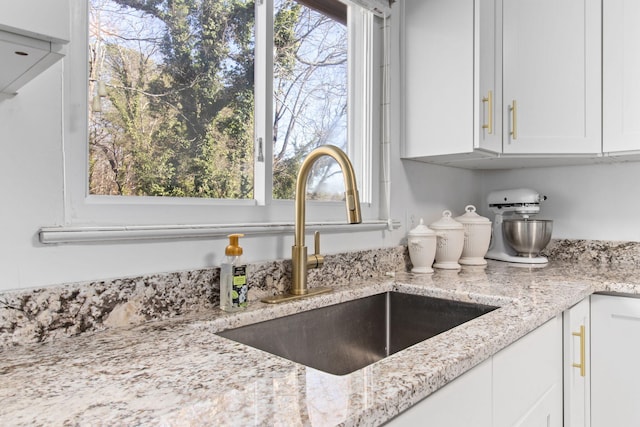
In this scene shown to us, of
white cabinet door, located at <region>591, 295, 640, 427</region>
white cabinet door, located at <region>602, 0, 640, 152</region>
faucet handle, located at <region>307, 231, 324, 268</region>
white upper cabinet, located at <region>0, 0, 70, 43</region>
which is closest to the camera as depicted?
white upper cabinet, located at <region>0, 0, 70, 43</region>

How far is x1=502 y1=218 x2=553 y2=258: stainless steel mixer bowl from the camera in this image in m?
1.90

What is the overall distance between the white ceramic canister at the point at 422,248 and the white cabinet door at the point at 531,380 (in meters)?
0.52

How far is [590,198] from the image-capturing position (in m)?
2.05

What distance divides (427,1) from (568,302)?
1.24 m

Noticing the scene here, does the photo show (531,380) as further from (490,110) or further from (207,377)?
(490,110)

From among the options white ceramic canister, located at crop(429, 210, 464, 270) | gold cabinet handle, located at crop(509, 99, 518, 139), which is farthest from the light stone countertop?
gold cabinet handle, located at crop(509, 99, 518, 139)

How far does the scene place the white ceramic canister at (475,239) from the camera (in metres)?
1.86

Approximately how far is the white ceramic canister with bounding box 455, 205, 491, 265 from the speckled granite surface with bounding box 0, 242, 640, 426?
82 centimetres

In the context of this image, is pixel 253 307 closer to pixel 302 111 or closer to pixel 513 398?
pixel 513 398

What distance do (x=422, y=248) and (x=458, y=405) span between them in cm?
92

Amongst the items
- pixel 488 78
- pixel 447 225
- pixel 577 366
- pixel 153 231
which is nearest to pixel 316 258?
pixel 153 231

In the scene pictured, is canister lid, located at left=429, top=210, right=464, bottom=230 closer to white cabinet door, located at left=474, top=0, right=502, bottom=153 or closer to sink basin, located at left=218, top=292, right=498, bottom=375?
white cabinet door, located at left=474, top=0, right=502, bottom=153

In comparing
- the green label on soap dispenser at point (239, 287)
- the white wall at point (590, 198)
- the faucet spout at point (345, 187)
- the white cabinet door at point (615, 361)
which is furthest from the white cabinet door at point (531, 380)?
the white wall at point (590, 198)

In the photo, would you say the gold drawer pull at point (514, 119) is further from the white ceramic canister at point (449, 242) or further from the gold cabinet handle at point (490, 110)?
the white ceramic canister at point (449, 242)
